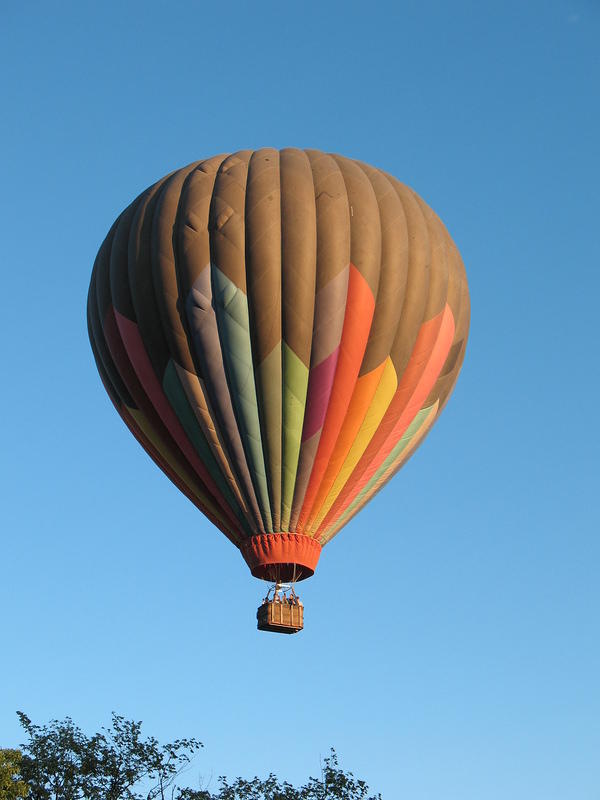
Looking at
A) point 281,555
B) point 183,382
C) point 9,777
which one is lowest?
point 9,777

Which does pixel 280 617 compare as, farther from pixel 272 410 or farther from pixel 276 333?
pixel 276 333

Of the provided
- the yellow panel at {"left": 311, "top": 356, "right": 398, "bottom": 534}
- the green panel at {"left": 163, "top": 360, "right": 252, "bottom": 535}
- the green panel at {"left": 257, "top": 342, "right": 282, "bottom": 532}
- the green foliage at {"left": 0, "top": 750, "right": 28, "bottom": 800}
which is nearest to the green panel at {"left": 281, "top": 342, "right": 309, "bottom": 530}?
the green panel at {"left": 257, "top": 342, "right": 282, "bottom": 532}

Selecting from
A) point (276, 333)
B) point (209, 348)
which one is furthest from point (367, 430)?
point (209, 348)

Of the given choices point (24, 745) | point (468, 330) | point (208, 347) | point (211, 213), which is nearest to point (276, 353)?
point (208, 347)

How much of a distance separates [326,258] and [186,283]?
2.38 m

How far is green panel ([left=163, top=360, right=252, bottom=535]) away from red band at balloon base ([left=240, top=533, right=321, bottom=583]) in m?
0.35

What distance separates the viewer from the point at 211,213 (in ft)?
76.4

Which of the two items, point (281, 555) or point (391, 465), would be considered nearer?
point (281, 555)

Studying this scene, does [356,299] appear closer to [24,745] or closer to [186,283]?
[186,283]

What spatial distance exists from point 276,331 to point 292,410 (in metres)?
1.35

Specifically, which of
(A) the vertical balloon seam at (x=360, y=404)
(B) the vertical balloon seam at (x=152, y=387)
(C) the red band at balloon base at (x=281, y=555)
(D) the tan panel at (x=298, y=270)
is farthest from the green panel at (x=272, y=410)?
(B) the vertical balloon seam at (x=152, y=387)

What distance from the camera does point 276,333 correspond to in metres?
22.8

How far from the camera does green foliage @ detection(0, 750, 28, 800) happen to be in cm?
2250

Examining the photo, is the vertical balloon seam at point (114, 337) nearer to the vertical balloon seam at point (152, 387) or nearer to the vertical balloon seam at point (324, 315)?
the vertical balloon seam at point (152, 387)
